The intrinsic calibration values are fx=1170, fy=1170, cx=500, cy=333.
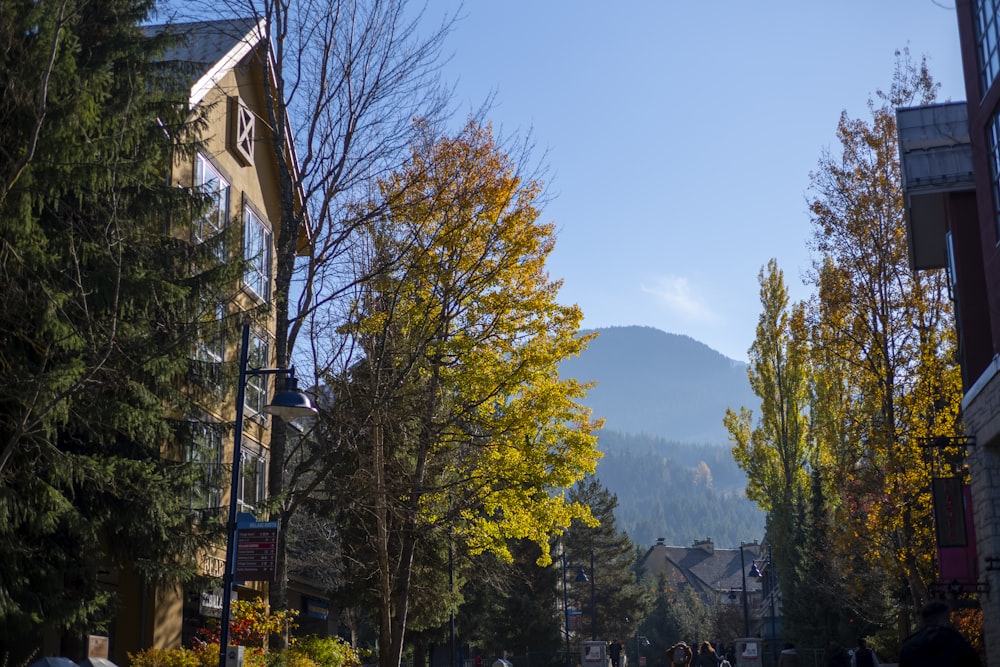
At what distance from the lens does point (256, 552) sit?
1537 centimetres

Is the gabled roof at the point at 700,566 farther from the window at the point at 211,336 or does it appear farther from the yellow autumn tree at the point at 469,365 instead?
the window at the point at 211,336

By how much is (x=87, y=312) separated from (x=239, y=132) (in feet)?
41.6

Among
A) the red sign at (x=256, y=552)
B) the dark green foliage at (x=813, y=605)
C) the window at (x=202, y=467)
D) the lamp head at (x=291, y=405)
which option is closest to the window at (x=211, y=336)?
the window at (x=202, y=467)

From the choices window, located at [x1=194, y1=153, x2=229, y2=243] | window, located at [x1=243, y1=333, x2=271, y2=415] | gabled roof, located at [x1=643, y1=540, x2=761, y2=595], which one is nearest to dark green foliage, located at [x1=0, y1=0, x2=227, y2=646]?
window, located at [x1=194, y1=153, x2=229, y2=243]

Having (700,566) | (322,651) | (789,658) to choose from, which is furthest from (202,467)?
(700,566)

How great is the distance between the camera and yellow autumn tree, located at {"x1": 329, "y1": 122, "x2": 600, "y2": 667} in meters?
22.3

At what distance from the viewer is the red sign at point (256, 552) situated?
Result: 50.0ft

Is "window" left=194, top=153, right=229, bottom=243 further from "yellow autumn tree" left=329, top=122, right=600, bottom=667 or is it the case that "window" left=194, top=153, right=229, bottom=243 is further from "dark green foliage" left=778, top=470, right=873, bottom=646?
"dark green foliage" left=778, top=470, right=873, bottom=646

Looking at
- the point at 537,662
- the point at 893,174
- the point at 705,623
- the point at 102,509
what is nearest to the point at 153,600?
the point at 102,509

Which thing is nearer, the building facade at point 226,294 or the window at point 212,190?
the building facade at point 226,294

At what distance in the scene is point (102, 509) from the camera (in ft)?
56.1

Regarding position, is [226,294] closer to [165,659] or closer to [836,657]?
[165,659]

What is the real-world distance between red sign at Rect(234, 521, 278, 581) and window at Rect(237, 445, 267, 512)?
29.1ft

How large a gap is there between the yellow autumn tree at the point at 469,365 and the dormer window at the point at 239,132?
323 cm
